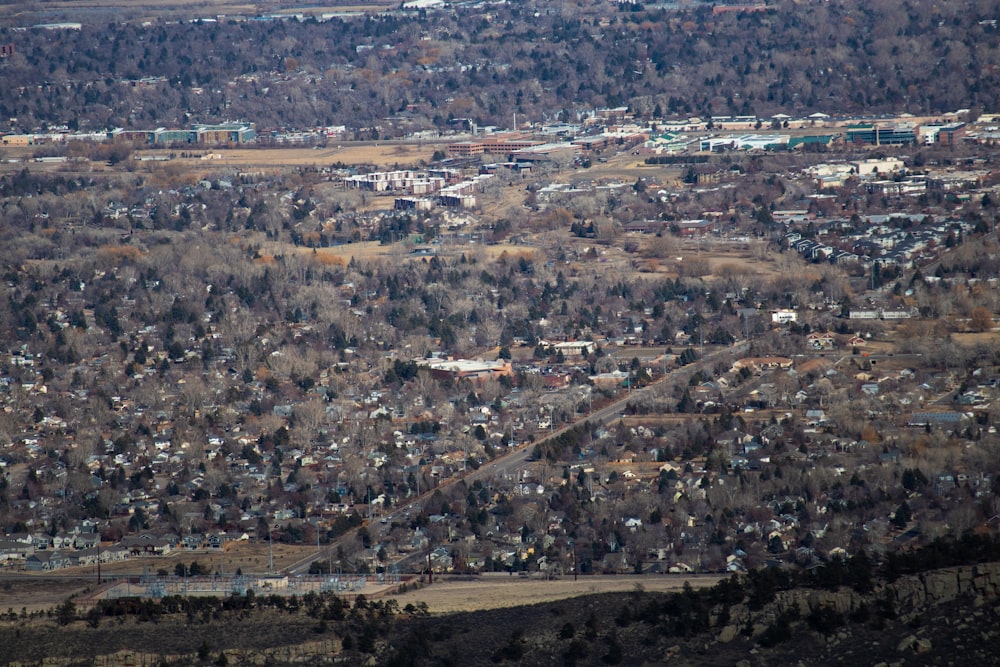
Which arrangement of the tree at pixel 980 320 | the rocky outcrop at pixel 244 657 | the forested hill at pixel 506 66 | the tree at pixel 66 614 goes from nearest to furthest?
the rocky outcrop at pixel 244 657 → the tree at pixel 66 614 → the tree at pixel 980 320 → the forested hill at pixel 506 66

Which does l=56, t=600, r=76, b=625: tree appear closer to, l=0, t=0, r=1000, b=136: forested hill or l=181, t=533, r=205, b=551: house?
l=181, t=533, r=205, b=551: house

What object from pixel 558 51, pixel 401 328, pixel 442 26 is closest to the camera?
pixel 401 328

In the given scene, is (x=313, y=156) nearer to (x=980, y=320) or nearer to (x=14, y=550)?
(x=980, y=320)

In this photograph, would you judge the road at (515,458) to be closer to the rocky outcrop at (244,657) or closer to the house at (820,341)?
the house at (820,341)

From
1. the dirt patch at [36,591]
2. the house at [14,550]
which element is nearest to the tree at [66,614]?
the dirt patch at [36,591]

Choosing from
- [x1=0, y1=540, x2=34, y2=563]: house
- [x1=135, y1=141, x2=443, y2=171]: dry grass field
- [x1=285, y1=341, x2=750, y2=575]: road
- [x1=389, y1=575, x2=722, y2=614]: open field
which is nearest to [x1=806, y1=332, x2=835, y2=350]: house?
[x1=285, y1=341, x2=750, y2=575]: road

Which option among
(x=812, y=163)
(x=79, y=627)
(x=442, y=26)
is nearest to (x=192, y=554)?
(x=79, y=627)

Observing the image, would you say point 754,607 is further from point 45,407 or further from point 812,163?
point 812,163
